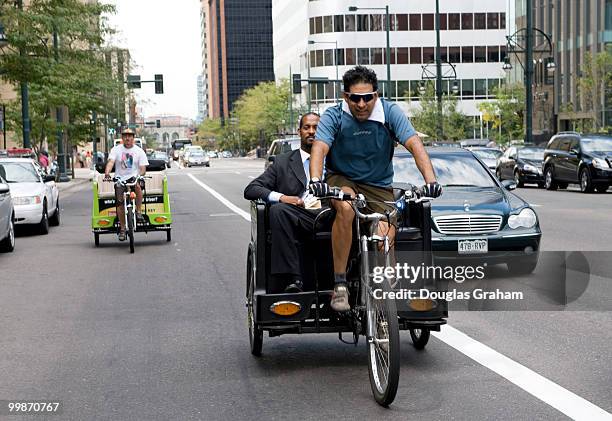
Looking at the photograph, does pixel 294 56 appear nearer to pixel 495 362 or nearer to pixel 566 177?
pixel 566 177

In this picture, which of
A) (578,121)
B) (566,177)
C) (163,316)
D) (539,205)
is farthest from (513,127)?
(163,316)

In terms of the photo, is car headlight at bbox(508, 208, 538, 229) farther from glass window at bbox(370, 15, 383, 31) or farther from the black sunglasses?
glass window at bbox(370, 15, 383, 31)

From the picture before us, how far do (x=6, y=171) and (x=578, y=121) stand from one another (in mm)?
51319

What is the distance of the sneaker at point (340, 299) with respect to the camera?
6836 millimetres

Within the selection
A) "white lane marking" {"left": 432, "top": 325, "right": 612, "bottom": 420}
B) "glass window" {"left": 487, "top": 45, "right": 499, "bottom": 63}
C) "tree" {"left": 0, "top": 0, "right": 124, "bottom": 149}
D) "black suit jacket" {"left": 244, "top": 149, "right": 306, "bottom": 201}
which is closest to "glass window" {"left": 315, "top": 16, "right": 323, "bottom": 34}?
"glass window" {"left": 487, "top": 45, "right": 499, "bottom": 63}

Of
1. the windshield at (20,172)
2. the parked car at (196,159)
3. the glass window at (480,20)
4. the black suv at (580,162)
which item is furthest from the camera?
the glass window at (480,20)

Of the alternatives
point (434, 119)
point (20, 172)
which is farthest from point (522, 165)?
point (434, 119)

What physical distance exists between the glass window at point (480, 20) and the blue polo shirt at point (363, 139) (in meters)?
113

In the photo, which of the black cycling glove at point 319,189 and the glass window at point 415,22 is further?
the glass window at point 415,22

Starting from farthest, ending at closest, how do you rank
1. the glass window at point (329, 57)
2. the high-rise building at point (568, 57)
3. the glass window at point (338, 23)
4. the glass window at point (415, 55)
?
the glass window at point (415, 55)
the glass window at point (338, 23)
the glass window at point (329, 57)
the high-rise building at point (568, 57)

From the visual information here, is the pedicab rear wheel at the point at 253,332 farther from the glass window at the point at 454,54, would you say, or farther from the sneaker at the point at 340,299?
the glass window at the point at 454,54

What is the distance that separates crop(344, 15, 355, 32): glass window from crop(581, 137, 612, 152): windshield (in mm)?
80846

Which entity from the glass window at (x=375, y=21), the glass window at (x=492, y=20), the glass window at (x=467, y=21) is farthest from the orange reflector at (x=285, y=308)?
the glass window at (x=492, y=20)

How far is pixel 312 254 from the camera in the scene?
7242 millimetres
